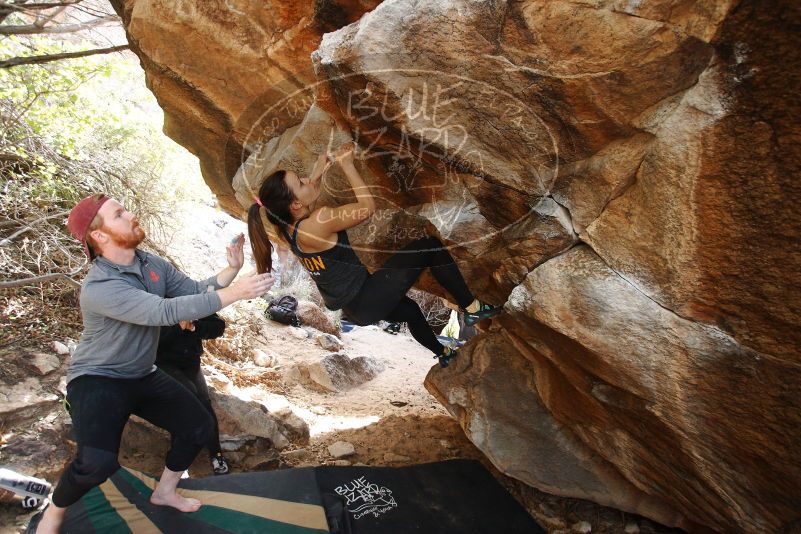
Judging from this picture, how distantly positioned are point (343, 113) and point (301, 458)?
8.87 feet

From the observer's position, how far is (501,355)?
3.39 m

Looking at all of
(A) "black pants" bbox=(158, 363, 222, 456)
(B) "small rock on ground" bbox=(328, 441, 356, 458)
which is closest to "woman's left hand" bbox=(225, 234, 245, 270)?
(A) "black pants" bbox=(158, 363, 222, 456)

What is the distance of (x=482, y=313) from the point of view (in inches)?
109

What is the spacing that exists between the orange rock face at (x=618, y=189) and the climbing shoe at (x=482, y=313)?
14 cm

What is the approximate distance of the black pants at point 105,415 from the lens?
2.03 meters

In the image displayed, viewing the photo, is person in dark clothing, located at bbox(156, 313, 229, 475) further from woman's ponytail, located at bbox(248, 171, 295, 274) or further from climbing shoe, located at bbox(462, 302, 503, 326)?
climbing shoe, located at bbox(462, 302, 503, 326)

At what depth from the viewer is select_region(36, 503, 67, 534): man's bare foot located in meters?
2.17

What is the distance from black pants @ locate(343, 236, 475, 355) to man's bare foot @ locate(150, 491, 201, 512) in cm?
142

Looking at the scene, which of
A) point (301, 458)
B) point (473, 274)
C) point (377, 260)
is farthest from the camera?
point (301, 458)

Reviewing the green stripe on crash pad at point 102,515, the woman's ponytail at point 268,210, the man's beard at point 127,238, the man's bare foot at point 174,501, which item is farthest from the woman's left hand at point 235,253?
the green stripe on crash pad at point 102,515

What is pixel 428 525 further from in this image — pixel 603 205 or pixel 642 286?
pixel 603 205

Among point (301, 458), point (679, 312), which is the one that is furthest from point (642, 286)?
point (301, 458)

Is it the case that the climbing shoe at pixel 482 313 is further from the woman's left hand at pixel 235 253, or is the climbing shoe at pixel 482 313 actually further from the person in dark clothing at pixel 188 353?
the person in dark clothing at pixel 188 353

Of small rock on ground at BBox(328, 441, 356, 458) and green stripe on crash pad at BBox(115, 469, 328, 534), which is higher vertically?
green stripe on crash pad at BBox(115, 469, 328, 534)
